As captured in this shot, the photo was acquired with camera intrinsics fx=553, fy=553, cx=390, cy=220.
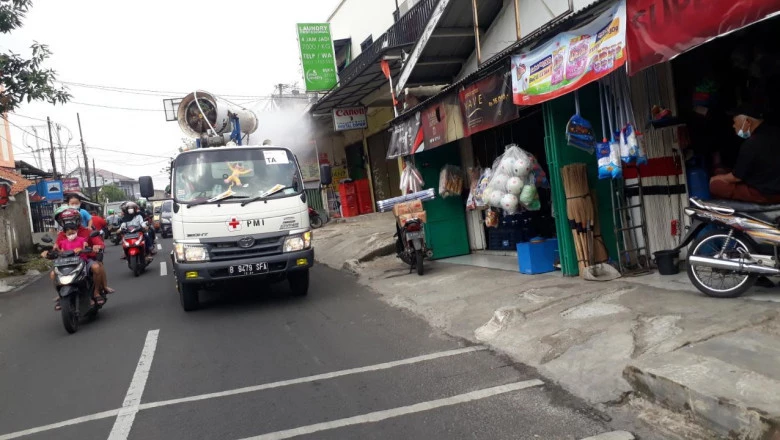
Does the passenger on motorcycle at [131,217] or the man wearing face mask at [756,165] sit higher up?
the passenger on motorcycle at [131,217]

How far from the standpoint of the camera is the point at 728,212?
5.16m

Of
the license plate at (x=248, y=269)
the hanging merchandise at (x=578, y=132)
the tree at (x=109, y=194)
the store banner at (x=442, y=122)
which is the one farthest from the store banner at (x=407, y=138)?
the tree at (x=109, y=194)

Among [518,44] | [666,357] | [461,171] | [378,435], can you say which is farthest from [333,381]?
[461,171]

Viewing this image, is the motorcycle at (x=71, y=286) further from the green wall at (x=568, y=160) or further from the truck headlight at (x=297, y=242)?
the green wall at (x=568, y=160)

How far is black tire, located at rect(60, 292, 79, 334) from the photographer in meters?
7.44

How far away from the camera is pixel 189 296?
26.6 ft

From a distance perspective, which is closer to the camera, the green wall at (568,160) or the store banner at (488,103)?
the green wall at (568,160)

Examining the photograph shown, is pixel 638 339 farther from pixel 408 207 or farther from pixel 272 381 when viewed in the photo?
pixel 408 207

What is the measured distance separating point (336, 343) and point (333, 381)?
4.08ft

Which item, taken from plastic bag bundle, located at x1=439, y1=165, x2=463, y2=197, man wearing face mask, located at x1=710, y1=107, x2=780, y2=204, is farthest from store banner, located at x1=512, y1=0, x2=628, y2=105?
plastic bag bundle, located at x1=439, y1=165, x2=463, y2=197

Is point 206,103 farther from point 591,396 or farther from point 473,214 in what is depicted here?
point 591,396

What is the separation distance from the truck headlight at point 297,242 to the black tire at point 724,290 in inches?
192

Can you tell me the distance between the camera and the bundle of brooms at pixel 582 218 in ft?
22.8

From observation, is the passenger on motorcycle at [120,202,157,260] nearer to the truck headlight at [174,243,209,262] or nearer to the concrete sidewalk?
the truck headlight at [174,243,209,262]
